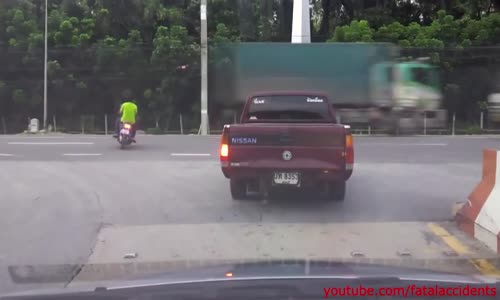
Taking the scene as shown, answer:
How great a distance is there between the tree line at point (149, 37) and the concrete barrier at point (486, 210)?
1757 centimetres

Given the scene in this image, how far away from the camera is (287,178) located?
383 inches

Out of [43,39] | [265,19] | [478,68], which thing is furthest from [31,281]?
[43,39]

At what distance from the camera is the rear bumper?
960cm

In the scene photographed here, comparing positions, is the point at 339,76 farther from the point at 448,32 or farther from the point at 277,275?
the point at 448,32

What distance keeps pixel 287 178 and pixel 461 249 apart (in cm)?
283

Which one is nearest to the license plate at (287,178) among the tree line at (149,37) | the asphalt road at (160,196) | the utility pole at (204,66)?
the asphalt road at (160,196)

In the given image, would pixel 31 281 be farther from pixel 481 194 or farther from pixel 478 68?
pixel 478 68

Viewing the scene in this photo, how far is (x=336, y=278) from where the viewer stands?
11.9 ft

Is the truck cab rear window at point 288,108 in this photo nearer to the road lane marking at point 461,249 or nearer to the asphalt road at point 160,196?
the asphalt road at point 160,196

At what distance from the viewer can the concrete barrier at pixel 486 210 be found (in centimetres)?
786

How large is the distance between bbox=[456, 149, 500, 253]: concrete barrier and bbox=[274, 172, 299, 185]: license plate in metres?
2.27

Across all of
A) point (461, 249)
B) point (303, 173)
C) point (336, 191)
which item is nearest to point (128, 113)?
point (336, 191)

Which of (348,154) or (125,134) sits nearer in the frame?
(348,154)

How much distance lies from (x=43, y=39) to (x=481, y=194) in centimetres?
2809
